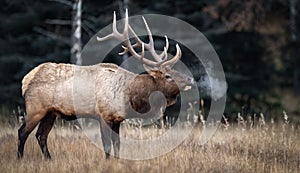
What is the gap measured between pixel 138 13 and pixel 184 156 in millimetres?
8152

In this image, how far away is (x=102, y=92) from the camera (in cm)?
722

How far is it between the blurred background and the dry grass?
6259mm

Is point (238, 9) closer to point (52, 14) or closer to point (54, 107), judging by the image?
point (52, 14)

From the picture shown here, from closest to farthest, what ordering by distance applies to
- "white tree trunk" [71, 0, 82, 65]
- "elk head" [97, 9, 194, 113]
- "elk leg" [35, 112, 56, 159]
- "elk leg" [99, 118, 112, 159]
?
1. "elk leg" [99, 118, 112, 159]
2. "elk head" [97, 9, 194, 113]
3. "elk leg" [35, 112, 56, 159]
4. "white tree trunk" [71, 0, 82, 65]

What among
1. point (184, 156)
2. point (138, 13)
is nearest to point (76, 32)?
point (138, 13)

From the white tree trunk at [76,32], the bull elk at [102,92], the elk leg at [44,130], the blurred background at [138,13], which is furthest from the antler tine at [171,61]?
the blurred background at [138,13]

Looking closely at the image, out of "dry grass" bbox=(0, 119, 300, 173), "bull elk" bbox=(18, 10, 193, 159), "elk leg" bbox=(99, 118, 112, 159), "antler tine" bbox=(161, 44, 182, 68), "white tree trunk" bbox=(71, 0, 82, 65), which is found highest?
"white tree trunk" bbox=(71, 0, 82, 65)

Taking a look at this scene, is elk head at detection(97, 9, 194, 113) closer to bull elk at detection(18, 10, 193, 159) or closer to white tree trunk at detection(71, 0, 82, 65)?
bull elk at detection(18, 10, 193, 159)

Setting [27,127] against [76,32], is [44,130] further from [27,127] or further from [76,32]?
[76,32]

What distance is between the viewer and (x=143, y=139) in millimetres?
8148

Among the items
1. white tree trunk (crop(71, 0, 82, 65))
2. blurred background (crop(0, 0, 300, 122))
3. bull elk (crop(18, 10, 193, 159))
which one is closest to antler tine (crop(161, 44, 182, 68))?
bull elk (crop(18, 10, 193, 159))

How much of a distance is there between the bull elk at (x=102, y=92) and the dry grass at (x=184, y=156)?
39 centimetres

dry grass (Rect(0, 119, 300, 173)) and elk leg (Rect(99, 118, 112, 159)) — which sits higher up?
elk leg (Rect(99, 118, 112, 159))

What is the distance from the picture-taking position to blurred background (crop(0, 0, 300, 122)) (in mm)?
15047
